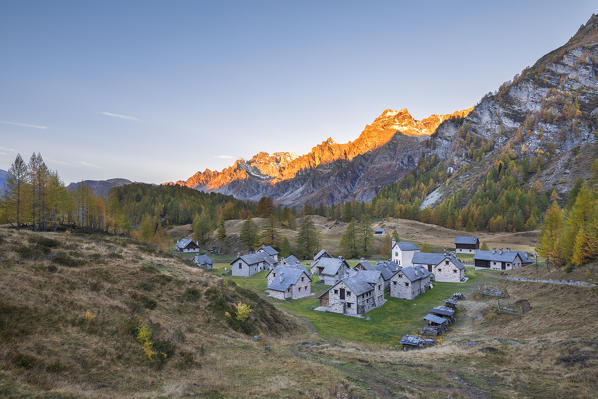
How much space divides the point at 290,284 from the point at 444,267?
39646 millimetres

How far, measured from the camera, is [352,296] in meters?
51.8

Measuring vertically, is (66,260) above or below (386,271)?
above

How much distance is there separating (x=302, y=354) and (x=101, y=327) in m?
16.1

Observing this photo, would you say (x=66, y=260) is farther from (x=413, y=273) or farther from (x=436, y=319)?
(x=413, y=273)

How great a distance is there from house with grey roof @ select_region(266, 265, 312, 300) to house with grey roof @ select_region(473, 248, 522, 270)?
53.4m

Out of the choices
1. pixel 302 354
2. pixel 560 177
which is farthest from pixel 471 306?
pixel 560 177

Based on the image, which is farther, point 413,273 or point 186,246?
point 186,246

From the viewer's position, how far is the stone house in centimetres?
7125

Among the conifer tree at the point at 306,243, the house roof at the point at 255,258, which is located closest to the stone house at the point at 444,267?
the conifer tree at the point at 306,243

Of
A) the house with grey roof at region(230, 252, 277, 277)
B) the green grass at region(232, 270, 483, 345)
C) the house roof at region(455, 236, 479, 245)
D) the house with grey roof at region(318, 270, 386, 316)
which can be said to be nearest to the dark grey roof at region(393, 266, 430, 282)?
the green grass at region(232, 270, 483, 345)

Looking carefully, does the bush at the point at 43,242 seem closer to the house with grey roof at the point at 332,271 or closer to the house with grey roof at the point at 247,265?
the house with grey roof at the point at 247,265

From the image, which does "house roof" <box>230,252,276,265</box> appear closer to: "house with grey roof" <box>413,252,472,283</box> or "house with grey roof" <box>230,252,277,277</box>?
"house with grey roof" <box>230,252,277,277</box>

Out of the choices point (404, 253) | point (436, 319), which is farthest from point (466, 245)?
point (436, 319)

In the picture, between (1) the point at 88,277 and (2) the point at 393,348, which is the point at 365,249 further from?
(1) the point at 88,277
